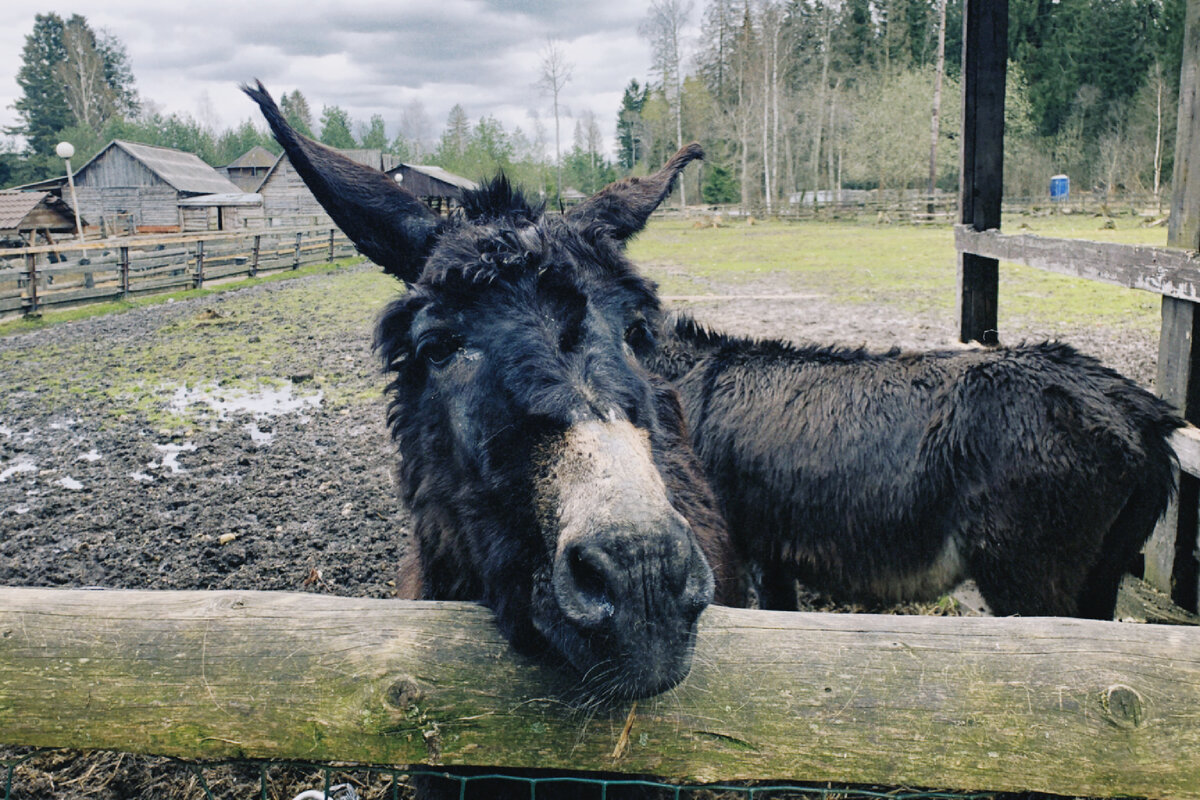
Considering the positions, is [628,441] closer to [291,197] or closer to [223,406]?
[223,406]

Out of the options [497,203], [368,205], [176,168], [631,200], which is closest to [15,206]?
[176,168]

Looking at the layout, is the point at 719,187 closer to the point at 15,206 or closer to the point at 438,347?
the point at 15,206

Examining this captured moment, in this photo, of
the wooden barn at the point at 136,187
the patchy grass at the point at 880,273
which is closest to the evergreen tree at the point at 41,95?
the wooden barn at the point at 136,187

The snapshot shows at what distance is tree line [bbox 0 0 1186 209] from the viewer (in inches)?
1741

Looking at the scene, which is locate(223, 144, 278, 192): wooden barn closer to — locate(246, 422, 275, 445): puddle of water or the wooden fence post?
the wooden fence post

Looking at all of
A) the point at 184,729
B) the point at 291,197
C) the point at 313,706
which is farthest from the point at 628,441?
the point at 291,197

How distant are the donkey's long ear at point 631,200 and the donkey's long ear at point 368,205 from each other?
53 cm

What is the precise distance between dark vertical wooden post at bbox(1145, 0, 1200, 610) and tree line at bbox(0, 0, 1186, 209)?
37129 mm

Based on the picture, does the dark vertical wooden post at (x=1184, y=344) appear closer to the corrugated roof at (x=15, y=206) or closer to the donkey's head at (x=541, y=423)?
the donkey's head at (x=541, y=423)

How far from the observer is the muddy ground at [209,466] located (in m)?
4.57

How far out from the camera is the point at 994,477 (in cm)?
328

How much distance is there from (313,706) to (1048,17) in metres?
63.8

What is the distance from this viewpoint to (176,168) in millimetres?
50906

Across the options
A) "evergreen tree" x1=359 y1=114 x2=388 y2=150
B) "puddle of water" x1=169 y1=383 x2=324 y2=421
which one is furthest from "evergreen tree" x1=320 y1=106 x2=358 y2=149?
"puddle of water" x1=169 y1=383 x2=324 y2=421
